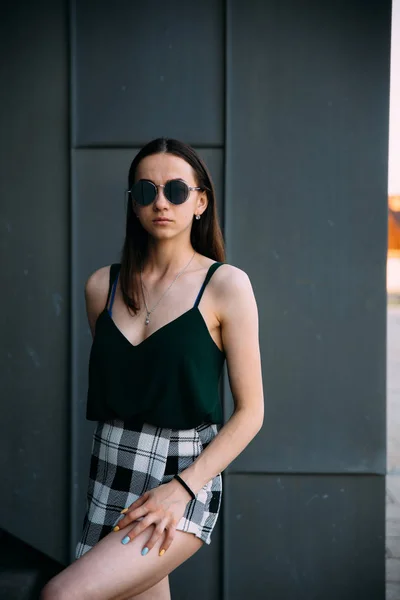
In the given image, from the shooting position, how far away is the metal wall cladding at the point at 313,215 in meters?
3.49

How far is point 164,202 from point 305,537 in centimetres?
232

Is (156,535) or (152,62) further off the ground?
(152,62)

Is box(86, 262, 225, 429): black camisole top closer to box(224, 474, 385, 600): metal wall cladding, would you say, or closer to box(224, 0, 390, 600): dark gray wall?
box(224, 0, 390, 600): dark gray wall

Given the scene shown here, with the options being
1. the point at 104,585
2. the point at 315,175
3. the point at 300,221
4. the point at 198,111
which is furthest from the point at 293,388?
the point at 104,585

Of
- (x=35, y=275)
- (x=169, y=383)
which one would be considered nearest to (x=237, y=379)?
(x=169, y=383)

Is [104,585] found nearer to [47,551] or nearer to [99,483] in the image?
[99,483]

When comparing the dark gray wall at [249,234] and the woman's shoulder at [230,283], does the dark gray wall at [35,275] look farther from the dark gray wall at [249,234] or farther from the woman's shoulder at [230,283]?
the woman's shoulder at [230,283]

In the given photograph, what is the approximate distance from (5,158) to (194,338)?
2.08 m

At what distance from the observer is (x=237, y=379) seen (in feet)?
6.41

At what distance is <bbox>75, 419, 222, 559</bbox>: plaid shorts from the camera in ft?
6.51

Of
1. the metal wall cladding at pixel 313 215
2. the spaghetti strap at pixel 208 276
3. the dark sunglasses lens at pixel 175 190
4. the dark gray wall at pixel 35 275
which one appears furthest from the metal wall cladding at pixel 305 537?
the dark sunglasses lens at pixel 175 190

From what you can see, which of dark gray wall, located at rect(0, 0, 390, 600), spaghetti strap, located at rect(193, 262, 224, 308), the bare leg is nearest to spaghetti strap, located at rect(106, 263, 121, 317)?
spaghetti strap, located at rect(193, 262, 224, 308)

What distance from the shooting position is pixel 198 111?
3547 millimetres

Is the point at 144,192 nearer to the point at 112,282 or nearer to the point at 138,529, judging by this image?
the point at 112,282
